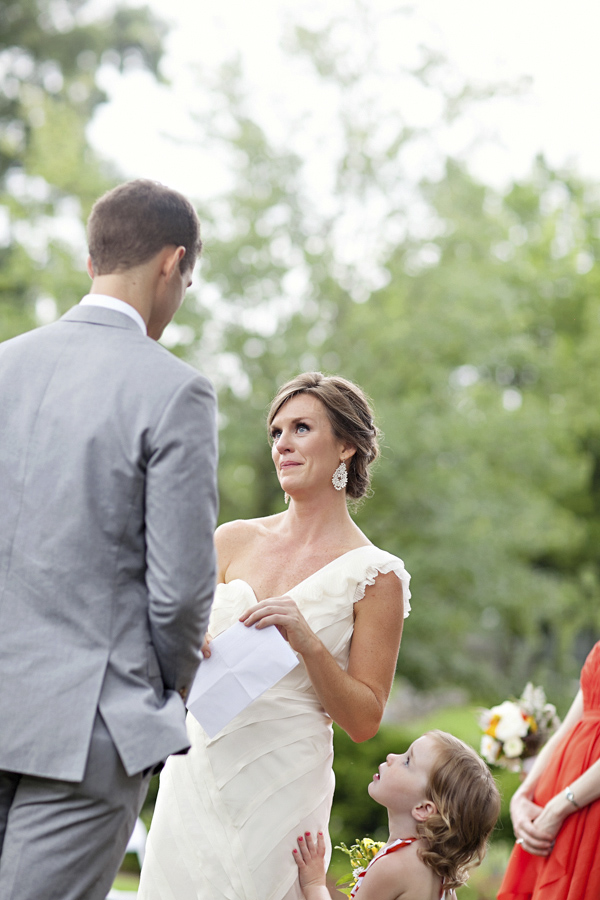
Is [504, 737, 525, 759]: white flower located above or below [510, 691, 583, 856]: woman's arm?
below

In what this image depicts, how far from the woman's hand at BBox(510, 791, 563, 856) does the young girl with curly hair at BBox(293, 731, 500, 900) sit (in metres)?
0.79

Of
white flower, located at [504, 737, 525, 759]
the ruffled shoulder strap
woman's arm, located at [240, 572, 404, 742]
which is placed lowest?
white flower, located at [504, 737, 525, 759]

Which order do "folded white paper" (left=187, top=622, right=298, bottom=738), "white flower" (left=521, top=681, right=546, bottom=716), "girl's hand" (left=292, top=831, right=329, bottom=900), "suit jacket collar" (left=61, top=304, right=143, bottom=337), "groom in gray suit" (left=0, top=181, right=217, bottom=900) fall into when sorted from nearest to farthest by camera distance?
"groom in gray suit" (left=0, top=181, right=217, bottom=900), "suit jacket collar" (left=61, top=304, right=143, bottom=337), "folded white paper" (left=187, top=622, right=298, bottom=738), "girl's hand" (left=292, top=831, right=329, bottom=900), "white flower" (left=521, top=681, right=546, bottom=716)

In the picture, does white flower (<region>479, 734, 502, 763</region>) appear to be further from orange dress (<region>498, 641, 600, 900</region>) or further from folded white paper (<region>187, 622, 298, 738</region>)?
folded white paper (<region>187, 622, 298, 738</region>)

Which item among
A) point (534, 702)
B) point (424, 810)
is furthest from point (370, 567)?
point (534, 702)

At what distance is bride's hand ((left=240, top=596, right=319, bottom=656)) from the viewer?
269 cm

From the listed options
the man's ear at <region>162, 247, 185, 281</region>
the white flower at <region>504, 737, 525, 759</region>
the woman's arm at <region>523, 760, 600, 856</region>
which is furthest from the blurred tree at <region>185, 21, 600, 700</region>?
the man's ear at <region>162, 247, 185, 281</region>

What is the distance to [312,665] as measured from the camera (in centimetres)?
282

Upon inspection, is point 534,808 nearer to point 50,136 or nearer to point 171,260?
point 171,260

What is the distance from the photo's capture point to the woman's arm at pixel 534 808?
3539 millimetres

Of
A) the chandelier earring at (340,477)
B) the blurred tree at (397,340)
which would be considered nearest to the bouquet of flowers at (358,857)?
the chandelier earring at (340,477)

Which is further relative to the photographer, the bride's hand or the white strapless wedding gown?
the white strapless wedding gown

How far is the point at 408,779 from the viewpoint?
2.85 m

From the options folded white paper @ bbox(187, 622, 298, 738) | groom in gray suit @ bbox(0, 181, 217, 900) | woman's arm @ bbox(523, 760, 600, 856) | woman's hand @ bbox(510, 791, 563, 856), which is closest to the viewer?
groom in gray suit @ bbox(0, 181, 217, 900)
